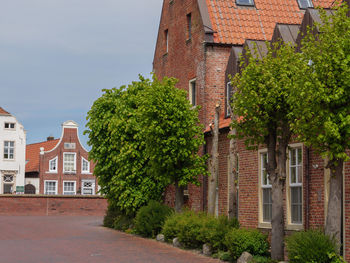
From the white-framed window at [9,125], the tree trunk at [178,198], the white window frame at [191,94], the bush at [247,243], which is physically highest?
the white-framed window at [9,125]

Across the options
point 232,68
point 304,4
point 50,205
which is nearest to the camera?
point 232,68

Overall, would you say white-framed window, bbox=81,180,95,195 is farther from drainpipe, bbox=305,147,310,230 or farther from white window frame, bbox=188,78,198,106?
drainpipe, bbox=305,147,310,230

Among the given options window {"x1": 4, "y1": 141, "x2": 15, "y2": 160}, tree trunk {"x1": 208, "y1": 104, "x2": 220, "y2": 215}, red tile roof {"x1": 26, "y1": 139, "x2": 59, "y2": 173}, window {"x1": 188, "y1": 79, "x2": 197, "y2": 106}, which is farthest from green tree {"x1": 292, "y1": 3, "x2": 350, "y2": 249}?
red tile roof {"x1": 26, "y1": 139, "x2": 59, "y2": 173}

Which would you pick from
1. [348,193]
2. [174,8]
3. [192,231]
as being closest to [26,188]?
[174,8]

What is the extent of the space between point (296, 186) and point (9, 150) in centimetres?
4761

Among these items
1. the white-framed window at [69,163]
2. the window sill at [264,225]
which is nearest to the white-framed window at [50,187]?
the white-framed window at [69,163]

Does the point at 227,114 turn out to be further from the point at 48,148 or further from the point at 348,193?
the point at 48,148

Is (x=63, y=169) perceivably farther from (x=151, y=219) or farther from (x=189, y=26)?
(x=151, y=219)

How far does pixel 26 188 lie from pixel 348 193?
2043 inches

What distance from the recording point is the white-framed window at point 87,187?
2547 inches

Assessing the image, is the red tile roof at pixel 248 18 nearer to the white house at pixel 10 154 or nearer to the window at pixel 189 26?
the window at pixel 189 26

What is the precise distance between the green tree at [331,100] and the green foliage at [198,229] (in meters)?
4.32

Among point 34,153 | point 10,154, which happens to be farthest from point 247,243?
point 34,153

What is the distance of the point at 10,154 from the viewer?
60.6 m
